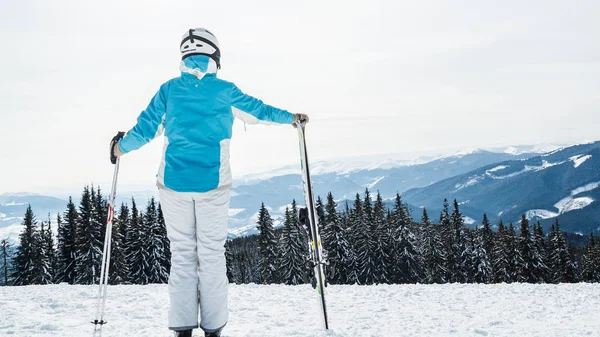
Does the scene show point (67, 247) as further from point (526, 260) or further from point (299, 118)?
point (526, 260)

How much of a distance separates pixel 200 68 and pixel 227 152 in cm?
91

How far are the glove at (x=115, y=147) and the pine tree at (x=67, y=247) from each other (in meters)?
37.9

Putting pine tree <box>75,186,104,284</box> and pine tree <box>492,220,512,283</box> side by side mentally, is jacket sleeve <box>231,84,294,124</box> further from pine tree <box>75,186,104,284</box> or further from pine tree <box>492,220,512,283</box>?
pine tree <box>492,220,512,283</box>

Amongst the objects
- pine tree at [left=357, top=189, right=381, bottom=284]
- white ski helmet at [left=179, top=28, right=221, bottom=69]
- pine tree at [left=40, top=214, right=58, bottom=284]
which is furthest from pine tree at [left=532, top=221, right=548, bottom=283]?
pine tree at [left=40, top=214, right=58, bottom=284]

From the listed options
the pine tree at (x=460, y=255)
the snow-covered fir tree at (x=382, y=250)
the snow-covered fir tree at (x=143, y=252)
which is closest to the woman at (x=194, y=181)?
the snow-covered fir tree at (x=143, y=252)

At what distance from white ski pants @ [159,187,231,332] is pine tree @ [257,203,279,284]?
138 feet

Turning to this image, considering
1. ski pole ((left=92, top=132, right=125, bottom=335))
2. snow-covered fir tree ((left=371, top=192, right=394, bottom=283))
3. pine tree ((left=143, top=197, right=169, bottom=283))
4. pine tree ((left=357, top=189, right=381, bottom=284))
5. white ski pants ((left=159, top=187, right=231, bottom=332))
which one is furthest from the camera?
snow-covered fir tree ((left=371, top=192, right=394, bottom=283))

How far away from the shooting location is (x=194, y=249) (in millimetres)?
4020

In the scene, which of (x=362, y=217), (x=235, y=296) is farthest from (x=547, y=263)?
(x=235, y=296)

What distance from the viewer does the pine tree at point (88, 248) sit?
3553 centimetres

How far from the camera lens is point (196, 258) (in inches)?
159

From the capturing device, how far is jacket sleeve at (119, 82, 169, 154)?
412 cm

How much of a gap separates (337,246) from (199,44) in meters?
40.4

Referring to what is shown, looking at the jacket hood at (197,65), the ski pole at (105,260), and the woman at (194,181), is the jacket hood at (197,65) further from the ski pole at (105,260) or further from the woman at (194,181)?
the ski pole at (105,260)
